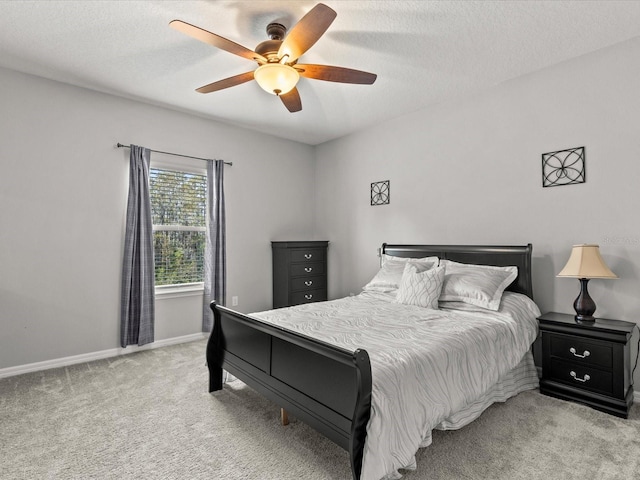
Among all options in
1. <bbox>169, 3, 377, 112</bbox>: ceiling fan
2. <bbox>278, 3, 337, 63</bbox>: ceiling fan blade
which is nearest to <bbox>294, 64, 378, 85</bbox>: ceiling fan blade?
<bbox>169, 3, 377, 112</bbox>: ceiling fan

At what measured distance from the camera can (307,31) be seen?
2059 mm

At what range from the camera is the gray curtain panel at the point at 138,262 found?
3.74 m

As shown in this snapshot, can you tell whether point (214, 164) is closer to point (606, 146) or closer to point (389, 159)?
point (389, 159)

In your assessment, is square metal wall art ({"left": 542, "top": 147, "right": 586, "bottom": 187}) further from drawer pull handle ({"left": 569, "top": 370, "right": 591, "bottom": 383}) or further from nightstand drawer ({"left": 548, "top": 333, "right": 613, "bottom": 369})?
drawer pull handle ({"left": 569, "top": 370, "right": 591, "bottom": 383})

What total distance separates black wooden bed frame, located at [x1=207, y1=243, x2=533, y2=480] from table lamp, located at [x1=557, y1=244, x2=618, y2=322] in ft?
1.36

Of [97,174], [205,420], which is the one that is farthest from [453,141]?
[97,174]

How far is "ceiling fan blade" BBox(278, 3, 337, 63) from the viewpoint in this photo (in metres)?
1.91

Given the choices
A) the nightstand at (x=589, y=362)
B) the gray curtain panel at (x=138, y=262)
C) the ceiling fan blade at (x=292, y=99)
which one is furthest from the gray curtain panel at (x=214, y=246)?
the nightstand at (x=589, y=362)

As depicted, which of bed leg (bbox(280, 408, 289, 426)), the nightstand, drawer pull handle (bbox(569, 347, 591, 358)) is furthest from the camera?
drawer pull handle (bbox(569, 347, 591, 358))

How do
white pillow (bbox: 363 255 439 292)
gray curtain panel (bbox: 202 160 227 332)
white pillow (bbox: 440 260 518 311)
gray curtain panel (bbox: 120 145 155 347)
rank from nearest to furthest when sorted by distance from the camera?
1. white pillow (bbox: 440 260 518 311)
2. white pillow (bbox: 363 255 439 292)
3. gray curtain panel (bbox: 120 145 155 347)
4. gray curtain panel (bbox: 202 160 227 332)

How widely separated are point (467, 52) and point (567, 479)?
2.95 meters

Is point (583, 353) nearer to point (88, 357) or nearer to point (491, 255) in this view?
point (491, 255)

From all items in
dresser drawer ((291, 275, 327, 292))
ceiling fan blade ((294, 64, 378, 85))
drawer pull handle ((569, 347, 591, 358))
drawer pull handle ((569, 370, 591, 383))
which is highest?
ceiling fan blade ((294, 64, 378, 85))

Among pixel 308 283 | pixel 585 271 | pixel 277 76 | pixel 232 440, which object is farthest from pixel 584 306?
pixel 308 283
